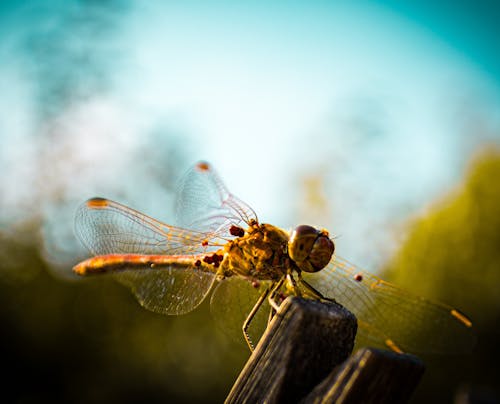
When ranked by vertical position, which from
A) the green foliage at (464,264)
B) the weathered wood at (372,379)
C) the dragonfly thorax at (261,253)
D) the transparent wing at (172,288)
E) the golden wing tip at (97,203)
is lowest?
the transparent wing at (172,288)

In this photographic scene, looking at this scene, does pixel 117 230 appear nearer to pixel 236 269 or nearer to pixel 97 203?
pixel 97 203

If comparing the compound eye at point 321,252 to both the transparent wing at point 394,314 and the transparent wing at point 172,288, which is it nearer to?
the transparent wing at point 394,314

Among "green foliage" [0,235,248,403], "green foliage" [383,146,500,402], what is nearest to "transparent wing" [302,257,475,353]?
"green foliage" [383,146,500,402]

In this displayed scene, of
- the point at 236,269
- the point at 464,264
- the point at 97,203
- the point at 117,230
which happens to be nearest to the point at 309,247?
the point at 236,269

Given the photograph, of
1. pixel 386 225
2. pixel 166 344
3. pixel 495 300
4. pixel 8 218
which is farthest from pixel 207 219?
pixel 8 218

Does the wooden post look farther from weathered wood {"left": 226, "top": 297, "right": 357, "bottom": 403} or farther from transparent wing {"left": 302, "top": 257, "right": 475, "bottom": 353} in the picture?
transparent wing {"left": 302, "top": 257, "right": 475, "bottom": 353}

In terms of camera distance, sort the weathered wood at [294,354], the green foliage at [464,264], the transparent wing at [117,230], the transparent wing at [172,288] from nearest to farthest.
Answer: the weathered wood at [294,354]
the transparent wing at [172,288]
the transparent wing at [117,230]
the green foliage at [464,264]

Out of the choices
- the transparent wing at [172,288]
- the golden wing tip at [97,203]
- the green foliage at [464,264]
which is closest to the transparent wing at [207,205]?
the transparent wing at [172,288]
